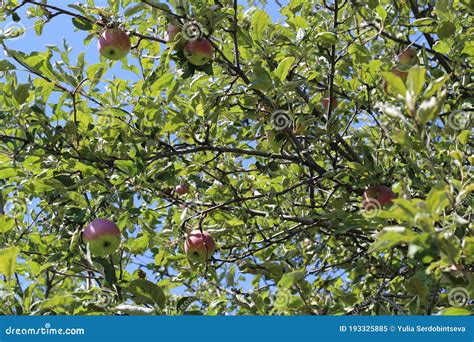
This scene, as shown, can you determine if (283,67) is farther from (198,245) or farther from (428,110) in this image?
(428,110)

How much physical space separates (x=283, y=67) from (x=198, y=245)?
3.51 feet

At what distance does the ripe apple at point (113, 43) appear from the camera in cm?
348

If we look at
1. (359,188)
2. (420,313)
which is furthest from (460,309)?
(359,188)

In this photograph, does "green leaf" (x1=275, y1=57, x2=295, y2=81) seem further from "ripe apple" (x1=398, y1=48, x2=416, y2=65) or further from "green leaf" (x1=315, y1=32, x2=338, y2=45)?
"ripe apple" (x1=398, y1=48, x2=416, y2=65)

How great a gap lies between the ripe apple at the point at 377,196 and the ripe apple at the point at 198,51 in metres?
1.17

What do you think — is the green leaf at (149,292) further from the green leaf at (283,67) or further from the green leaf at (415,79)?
the green leaf at (415,79)

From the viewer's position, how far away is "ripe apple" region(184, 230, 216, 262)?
3338 mm

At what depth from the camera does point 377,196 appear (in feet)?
11.1

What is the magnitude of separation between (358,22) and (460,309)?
9.80 feet

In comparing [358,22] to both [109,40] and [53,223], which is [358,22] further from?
[53,223]

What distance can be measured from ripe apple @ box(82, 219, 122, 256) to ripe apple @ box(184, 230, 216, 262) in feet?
1.31

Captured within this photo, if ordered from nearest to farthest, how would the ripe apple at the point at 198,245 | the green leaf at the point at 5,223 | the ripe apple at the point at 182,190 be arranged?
the green leaf at the point at 5,223, the ripe apple at the point at 198,245, the ripe apple at the point at 182,190

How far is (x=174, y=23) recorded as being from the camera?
3.16 meters

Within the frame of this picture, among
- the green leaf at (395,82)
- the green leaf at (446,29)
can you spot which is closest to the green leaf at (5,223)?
the green leaf at (395,82)
